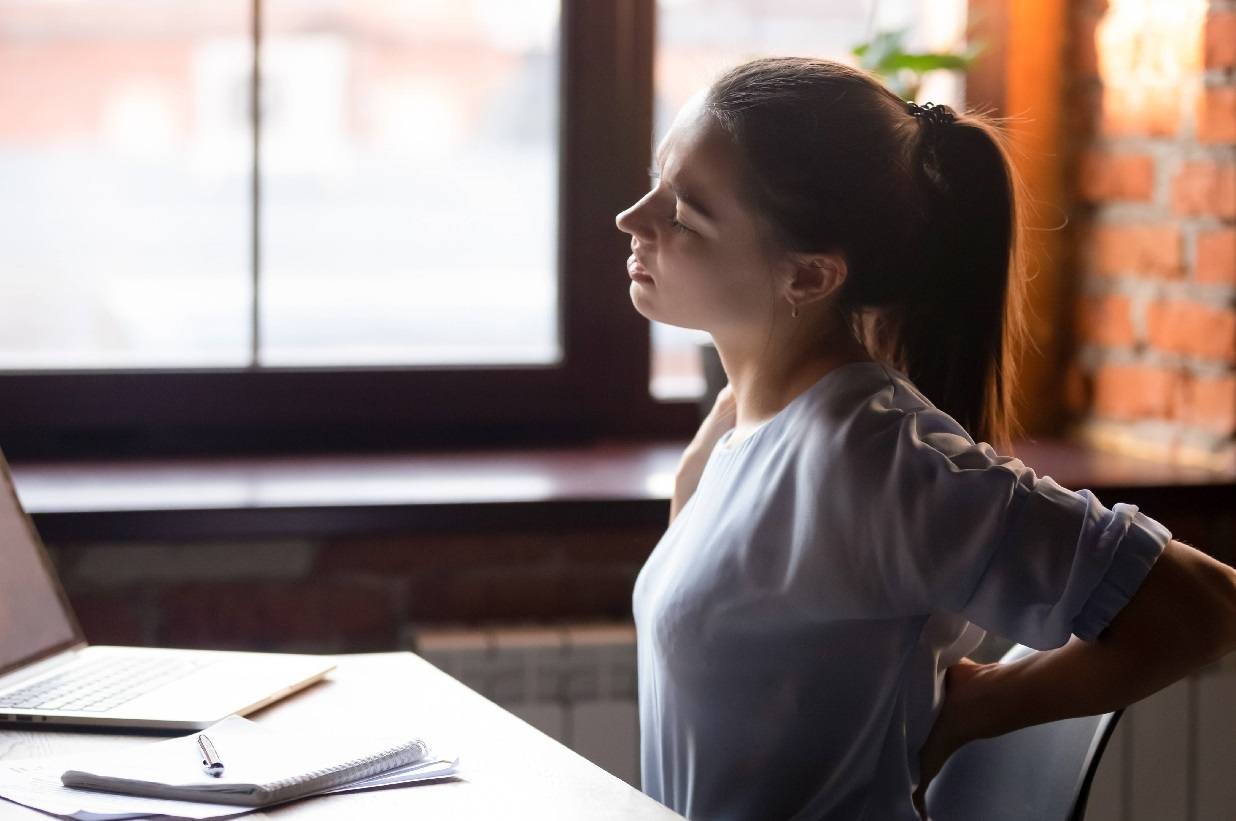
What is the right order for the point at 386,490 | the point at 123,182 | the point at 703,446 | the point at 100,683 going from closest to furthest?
1. the point at 100,683
2. the point at 703,446
3. the point at 386,490
4. the point at 123,182

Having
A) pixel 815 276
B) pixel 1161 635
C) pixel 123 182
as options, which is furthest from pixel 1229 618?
pixel 123 182

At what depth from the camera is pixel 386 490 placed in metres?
1.87

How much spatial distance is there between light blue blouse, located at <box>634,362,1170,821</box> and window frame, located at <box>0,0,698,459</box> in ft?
3.22

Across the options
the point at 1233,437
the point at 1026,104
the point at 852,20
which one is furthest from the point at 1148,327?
the point at 852,20

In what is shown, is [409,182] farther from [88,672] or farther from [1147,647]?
[1147,647]

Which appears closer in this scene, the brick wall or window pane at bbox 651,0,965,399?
the brick wall

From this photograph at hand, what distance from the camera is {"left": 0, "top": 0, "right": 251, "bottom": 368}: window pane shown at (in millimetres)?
1995

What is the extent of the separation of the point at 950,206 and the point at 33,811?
76 cm

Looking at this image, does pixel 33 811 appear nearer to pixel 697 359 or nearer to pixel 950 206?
pixel 950 206

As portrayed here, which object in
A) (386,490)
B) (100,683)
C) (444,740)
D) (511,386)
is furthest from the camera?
(511,386)

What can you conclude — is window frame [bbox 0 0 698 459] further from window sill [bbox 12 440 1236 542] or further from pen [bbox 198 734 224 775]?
pen [bbox 198 734 224 775]

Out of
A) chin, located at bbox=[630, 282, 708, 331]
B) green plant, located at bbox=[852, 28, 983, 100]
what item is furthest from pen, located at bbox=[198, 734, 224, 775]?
green plant, located at bbox=[852, 28, 983, 100]

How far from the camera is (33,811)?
0.97 meters

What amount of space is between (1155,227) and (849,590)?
4.11 ft
